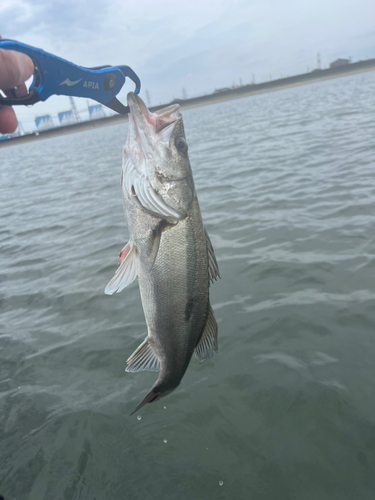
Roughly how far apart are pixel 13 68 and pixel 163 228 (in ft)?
4.68

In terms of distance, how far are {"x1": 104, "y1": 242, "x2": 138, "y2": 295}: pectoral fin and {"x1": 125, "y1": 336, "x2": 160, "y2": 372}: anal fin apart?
52 centimetres

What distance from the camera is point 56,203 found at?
42.9 ft

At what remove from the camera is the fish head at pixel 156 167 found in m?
2.27

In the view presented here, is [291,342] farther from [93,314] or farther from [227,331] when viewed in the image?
[93,314]

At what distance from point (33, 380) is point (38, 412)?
610 mm

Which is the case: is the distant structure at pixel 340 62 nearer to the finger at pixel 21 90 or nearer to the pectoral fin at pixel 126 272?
the finger at pixel 21 90

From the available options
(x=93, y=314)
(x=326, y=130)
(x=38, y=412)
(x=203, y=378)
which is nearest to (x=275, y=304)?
(x=203, y=378)

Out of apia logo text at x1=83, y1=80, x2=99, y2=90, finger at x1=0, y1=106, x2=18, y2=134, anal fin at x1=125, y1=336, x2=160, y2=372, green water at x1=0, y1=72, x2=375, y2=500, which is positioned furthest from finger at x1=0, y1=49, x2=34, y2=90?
green water at x1=0, y1=72, x2=375, y2=500

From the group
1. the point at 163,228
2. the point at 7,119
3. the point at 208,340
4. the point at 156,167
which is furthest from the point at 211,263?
the point at 7,119

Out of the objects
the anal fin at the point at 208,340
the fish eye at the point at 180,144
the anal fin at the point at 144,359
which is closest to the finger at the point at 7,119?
the fish eye at the point at 180,144

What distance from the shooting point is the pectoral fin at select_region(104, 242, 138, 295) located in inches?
92.6

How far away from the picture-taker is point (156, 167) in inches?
90.4

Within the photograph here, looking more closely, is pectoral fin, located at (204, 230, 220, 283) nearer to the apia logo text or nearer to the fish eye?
the fish eye

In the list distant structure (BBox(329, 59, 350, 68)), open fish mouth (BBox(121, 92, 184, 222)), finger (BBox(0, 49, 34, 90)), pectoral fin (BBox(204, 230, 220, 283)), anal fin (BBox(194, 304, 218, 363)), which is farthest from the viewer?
distant structure (BBox(329, 59, 350, 68))
